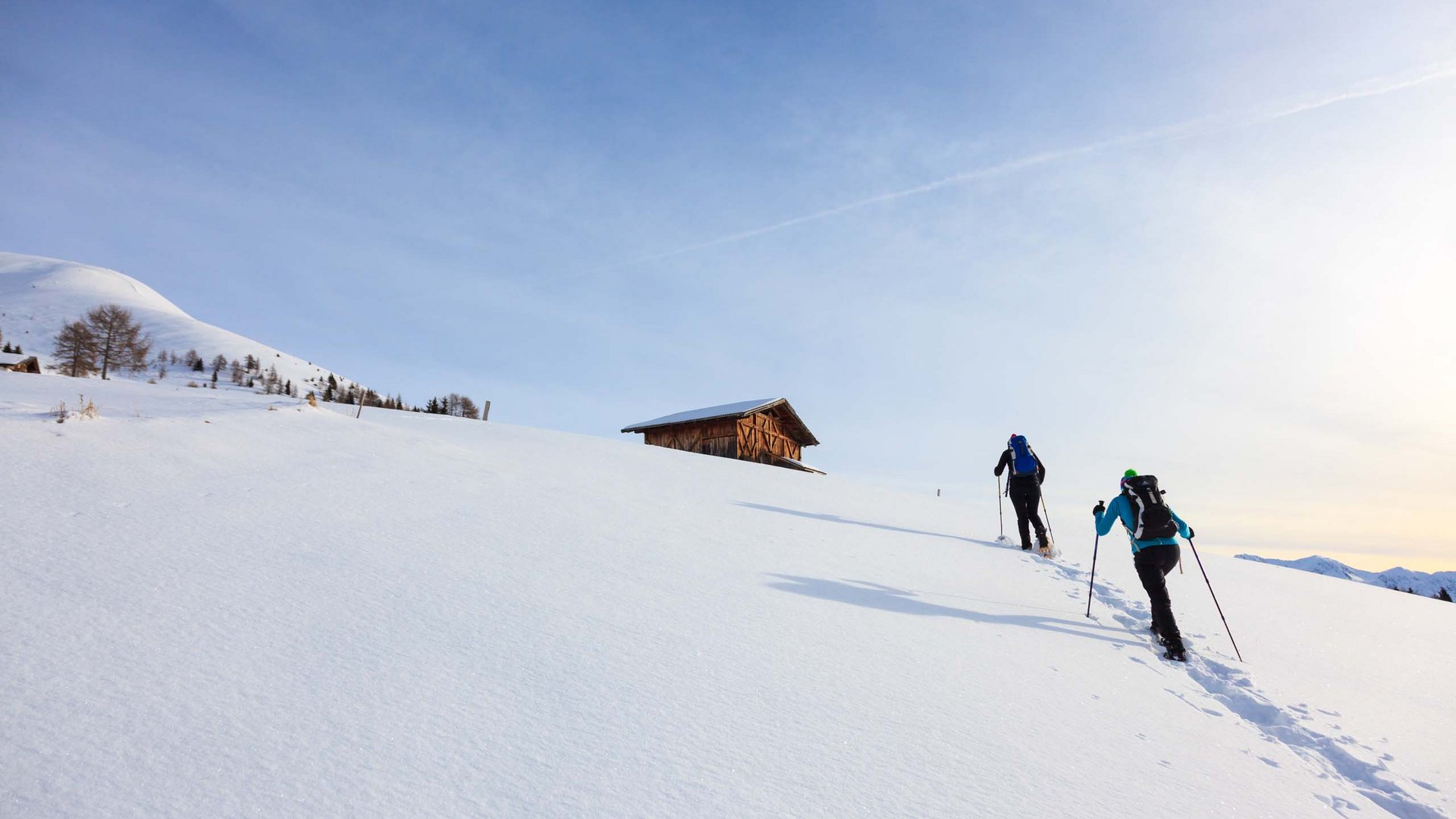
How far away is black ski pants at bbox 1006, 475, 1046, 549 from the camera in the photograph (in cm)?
989

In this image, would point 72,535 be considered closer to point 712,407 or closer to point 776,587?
point 776,587

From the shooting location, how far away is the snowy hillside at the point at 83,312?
350 feet

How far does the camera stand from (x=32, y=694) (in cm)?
229

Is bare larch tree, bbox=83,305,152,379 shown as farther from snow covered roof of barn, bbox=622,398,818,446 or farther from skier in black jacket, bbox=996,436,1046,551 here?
skier in black jacket, bbox=996,436,1046,551

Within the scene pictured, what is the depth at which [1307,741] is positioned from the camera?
413 cm

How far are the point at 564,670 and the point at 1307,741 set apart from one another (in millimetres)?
4852

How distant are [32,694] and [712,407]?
2629cm

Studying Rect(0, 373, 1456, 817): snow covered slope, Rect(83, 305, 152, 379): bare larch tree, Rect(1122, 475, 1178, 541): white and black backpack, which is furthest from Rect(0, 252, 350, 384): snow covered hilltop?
Rect(1122, 475, 1178, 541): white and black backpack

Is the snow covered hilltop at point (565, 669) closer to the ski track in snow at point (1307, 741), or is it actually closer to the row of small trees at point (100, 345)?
the ski track in snow at point (1307, 741)

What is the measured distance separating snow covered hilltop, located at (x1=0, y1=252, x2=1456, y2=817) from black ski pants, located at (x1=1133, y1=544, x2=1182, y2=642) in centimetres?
36

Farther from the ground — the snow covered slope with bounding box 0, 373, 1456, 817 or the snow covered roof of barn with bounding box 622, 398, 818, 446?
the snow covered roof of barn with bounding box 622, 398, 818, 446

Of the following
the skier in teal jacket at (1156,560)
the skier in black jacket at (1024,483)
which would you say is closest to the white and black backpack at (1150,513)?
the skier in teal jacket at (1156,560)

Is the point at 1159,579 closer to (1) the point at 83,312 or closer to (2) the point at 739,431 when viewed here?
(2) the point at 739,431

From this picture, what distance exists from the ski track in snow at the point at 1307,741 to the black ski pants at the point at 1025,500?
3.87 meters
